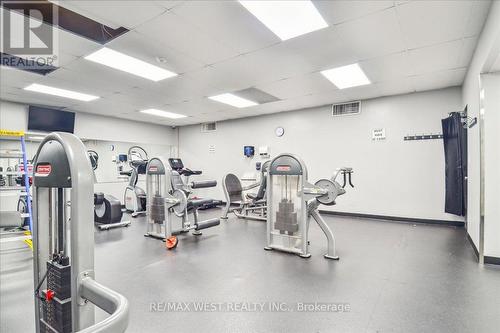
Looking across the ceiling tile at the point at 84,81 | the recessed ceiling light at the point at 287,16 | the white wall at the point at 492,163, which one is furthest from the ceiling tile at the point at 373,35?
the ceiling tile at the point at 84,81

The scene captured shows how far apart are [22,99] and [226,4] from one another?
19.3 ft

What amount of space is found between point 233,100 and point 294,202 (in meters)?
3.49

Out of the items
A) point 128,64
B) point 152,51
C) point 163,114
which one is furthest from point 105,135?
point 152,51

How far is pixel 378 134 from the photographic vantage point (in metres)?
5.97

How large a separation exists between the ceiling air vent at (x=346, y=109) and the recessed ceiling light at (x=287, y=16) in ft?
12.1

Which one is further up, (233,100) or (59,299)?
(233,100)

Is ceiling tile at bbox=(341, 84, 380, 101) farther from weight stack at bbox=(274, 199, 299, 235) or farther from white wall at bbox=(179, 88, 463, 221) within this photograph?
weight stack at bbox=(274, 199, 299, 235)

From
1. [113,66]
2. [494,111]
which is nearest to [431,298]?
[494,111]

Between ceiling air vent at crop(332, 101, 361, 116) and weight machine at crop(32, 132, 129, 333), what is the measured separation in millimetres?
6240

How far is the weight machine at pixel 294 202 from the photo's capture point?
3463mm

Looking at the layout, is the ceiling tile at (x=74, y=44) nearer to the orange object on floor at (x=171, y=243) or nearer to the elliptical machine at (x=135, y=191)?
the orange object on floor at (x=171, y=243)

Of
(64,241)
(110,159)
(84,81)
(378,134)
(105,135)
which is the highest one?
(84,81)

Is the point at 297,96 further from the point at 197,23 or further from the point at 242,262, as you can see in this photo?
the point at 242,262

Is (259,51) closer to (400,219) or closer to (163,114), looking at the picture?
(400,219)
